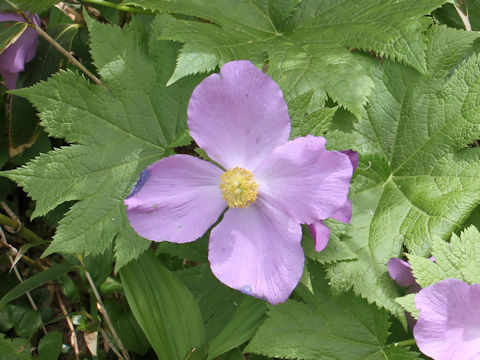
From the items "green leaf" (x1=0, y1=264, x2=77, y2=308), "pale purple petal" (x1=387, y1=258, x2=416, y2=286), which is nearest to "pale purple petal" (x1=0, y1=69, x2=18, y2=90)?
"green leaf" (x1=0, y1=264, x2=77, y2=308)

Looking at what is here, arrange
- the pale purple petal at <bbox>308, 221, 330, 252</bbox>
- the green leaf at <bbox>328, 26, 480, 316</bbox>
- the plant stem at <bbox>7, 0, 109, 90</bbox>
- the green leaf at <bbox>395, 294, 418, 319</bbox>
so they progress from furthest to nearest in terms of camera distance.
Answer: the plant stem at <bbox>7, 0, 109, 90</bbox>, the green leaf at <bbox>328, 26, 480, 316</bbox>, the green leaf at <bbox>395, 294, 418, 319</bbox>, the pale purple petal at <bbox>308, 221, 330, 252</bbox>

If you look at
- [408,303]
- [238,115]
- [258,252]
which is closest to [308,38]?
[238,115]

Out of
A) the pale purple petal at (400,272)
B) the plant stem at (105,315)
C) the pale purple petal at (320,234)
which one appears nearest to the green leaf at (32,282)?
the plant stem at (105,315)

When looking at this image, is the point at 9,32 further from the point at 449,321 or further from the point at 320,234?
the point at 449,321

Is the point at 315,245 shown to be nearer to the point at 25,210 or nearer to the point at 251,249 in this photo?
the point at 251,249

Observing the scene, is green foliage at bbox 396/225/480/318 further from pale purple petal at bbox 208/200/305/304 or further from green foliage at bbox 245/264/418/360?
pale purple petal at bbox 208/200/305/304

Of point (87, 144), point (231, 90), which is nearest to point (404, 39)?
point (231, 90)
